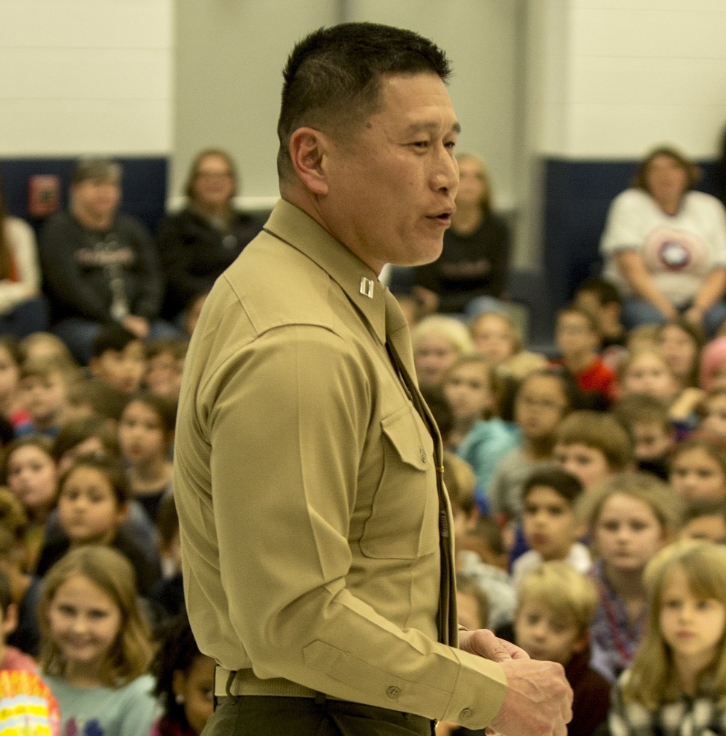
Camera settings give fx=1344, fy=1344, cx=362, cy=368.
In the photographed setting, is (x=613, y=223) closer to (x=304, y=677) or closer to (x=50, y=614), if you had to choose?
(x=50, y=614)

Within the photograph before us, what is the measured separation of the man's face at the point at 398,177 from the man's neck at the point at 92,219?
5.28 m

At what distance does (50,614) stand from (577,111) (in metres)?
5.01

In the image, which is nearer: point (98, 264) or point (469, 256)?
point (98, 264)

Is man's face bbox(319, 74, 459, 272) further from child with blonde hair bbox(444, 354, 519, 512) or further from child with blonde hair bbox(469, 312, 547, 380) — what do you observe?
child with blonde hair bbox(469, 312, 547, 380)

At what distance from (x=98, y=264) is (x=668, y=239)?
9.57ft

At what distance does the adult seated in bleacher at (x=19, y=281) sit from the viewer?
614 centimetres

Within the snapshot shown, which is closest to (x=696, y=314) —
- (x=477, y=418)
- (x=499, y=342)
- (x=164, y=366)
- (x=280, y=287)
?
(x=499, y=342)

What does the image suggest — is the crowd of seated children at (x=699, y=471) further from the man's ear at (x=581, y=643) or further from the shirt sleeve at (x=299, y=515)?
the shirt sleeve at (x=299, y=515)

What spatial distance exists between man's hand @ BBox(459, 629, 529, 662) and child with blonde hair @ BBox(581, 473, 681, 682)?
1813 mm

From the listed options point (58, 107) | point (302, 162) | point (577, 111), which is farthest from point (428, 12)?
point (302, 162)

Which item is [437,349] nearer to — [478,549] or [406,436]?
[478,549]

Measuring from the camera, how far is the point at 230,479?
130 cm

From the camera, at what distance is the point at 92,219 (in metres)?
6.59

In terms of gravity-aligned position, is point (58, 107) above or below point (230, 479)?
above
